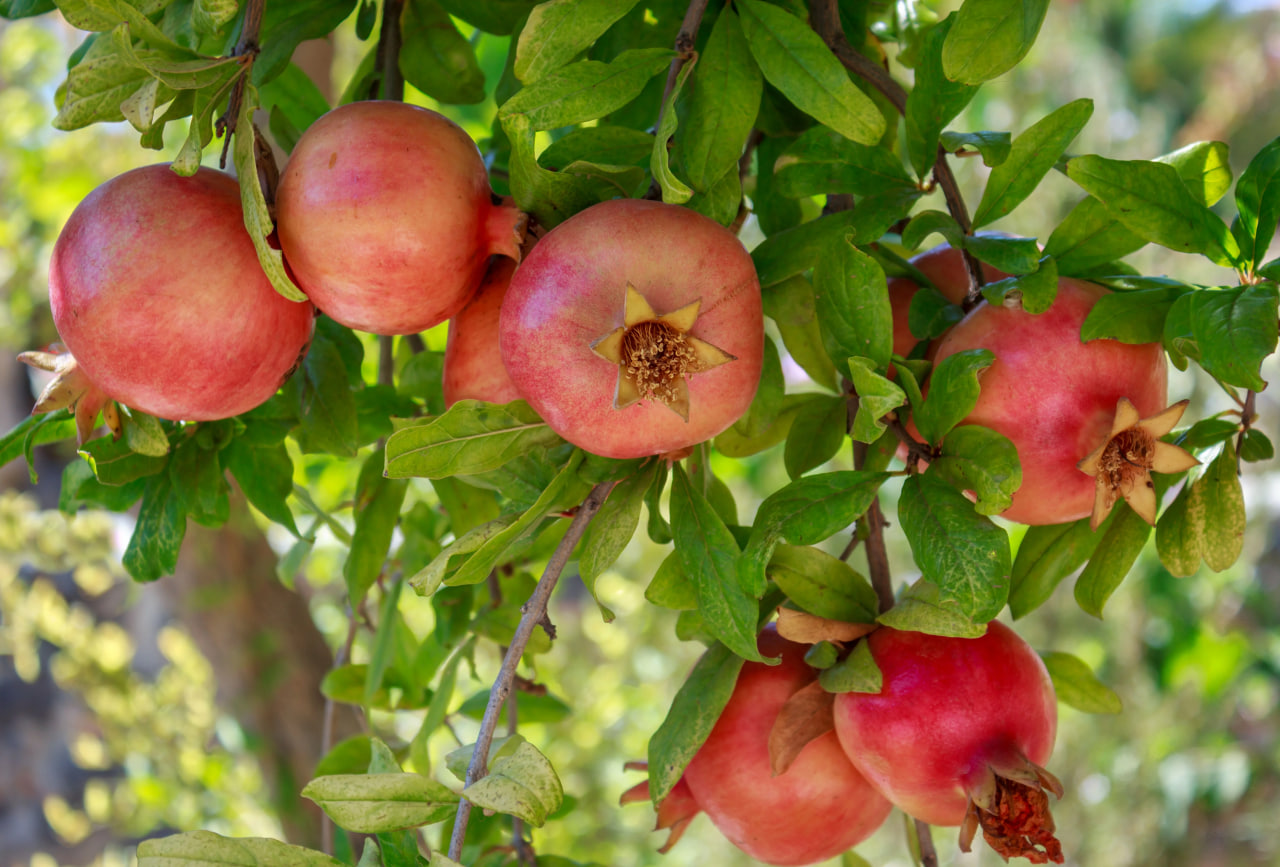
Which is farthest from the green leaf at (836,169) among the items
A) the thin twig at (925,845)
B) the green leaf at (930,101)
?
the thin twig at (925,845)

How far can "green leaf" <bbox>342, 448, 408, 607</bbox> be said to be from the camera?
0.65 meters

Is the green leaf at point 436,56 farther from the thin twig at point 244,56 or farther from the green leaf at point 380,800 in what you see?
the green leaf at point 380,800

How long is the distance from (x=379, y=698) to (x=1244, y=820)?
269 centimetres

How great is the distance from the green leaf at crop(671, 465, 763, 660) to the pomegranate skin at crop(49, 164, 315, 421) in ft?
0.67

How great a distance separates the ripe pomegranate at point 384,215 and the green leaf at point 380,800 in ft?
0.64

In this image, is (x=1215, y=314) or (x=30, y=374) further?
(x=30, y=374)

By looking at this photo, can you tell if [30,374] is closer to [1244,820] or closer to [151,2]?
[151,2]

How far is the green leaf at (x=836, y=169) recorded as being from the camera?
1.63 ft

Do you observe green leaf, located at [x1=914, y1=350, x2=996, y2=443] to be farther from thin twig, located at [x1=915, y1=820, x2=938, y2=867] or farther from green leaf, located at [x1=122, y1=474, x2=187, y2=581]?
green leaf, located at [x1=122, y1=474, x2=187, y2=581]

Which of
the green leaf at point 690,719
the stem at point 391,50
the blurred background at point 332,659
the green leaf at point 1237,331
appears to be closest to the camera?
the green leaf at point 1237,331

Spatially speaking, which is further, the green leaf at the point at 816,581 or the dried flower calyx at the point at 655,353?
the green leaf at the point at 816,581

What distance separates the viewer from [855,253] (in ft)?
1.40

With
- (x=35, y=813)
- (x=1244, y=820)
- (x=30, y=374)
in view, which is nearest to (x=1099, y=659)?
(x=1244, y=820)

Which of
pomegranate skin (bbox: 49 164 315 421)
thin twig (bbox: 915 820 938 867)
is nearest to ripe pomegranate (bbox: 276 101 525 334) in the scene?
pomegranate skin (bbox: 49 164 315 421)
